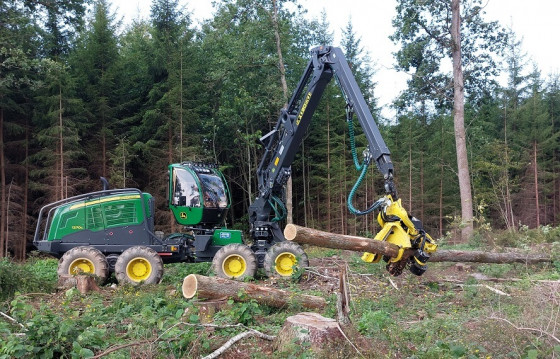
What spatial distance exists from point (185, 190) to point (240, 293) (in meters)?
4.87

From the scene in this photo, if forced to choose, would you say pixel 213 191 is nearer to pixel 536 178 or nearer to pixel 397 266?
pixel 397 266

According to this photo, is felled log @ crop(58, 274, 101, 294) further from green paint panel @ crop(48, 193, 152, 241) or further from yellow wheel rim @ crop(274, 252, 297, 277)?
yellow wheel rim @ crop(274, 252, 297, 277)

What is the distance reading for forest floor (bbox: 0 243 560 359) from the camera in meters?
4.60

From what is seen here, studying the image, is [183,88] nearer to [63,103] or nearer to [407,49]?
[63,103]

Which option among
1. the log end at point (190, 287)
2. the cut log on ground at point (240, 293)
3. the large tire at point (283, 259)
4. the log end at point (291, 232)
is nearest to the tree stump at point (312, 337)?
the log end at point (291, 232)

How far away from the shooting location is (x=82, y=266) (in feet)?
31.7

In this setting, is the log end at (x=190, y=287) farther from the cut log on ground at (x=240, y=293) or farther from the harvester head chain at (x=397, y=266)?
the harvester head chain at (x=397, y=266)

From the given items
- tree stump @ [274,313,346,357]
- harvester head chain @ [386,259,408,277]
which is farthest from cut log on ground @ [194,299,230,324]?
harvester head chain @ [386,259,408,277]

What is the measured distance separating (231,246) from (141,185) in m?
12.4

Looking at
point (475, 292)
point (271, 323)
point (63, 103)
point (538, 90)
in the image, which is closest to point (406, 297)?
point (475, 292)

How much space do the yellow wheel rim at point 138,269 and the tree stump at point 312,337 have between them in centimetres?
527

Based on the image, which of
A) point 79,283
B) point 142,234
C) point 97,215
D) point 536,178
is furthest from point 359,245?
point 536,178

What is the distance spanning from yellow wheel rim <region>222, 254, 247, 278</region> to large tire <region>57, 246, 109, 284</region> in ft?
7.65

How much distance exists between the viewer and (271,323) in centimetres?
600
